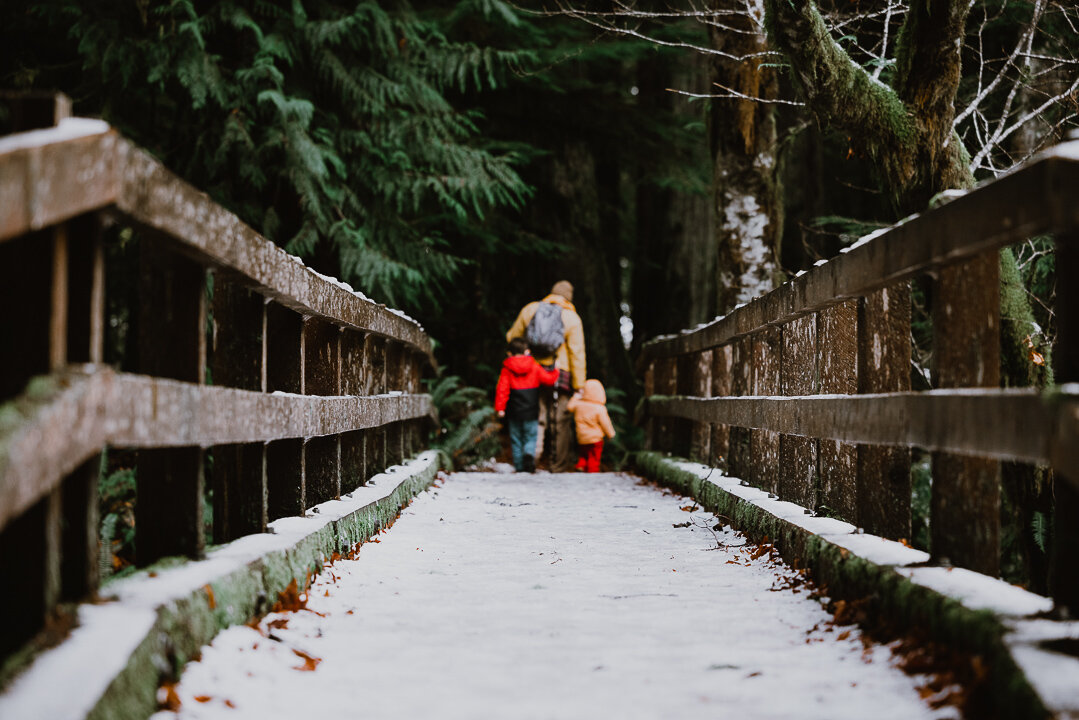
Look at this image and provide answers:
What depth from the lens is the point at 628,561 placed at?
514 cm

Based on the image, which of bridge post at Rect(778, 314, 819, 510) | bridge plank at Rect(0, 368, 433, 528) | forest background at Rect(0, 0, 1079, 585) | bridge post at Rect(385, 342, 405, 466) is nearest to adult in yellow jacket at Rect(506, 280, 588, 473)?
forest background at Rect(0, 0, 1079, 585)

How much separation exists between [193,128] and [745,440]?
23.4 ft

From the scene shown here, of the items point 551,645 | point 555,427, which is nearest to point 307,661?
point 551,645

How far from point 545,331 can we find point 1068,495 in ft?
31.7

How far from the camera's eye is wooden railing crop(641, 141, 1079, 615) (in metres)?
2.54

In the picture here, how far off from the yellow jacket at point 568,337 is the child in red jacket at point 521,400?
0.45 m

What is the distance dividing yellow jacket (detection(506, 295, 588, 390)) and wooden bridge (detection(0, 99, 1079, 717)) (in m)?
6.70

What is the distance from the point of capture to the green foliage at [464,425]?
41.5ft

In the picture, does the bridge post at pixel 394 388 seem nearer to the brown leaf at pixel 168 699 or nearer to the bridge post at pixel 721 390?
the bridge post at pixel 721 390

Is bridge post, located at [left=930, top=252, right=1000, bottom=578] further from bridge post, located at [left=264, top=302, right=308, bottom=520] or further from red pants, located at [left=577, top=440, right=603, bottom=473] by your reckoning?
red pants, located at [left=577, top=440, right=603, bottom=473]

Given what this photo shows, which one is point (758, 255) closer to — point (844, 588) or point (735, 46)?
point (735, 46)

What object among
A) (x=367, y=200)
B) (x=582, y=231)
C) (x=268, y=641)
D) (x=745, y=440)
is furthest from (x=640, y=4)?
(x=268, y=641)

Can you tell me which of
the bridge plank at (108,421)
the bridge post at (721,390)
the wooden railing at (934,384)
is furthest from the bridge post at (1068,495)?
the bridge post at (721,390)

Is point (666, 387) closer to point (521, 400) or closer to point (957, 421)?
point (521, 400)
